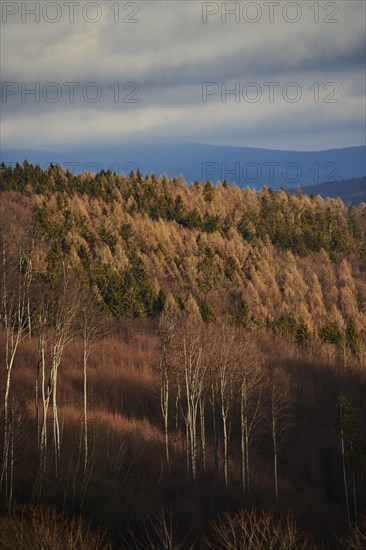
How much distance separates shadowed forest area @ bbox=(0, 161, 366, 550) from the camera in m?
32.2

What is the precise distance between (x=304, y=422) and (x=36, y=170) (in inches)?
2863

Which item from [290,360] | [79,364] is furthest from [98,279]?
[290,360]

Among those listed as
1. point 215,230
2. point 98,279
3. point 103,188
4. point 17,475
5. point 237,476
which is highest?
point 103,188

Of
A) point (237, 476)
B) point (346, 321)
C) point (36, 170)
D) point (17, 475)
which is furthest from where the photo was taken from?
point (36, 170)

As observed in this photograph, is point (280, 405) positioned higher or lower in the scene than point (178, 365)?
lower

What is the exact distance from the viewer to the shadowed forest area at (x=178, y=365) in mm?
32156

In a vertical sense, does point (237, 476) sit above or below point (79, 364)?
below

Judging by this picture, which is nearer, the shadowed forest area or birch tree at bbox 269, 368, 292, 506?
the shadowed forest area

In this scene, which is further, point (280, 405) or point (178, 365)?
point (280, 405)

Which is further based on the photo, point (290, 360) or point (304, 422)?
point (290, 360)

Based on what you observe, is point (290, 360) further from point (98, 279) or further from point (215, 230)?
point (215, 230)

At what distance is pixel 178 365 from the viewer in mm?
51125

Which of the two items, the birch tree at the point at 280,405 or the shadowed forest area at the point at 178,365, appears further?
the birch tree at the point at 280,405

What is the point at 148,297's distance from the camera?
93938 millimetres
